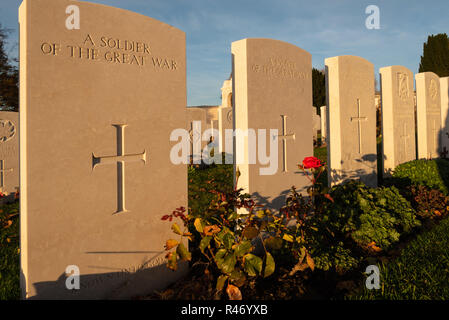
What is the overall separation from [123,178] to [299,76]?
108 inches

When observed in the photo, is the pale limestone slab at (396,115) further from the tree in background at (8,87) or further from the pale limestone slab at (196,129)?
the tree in background at (8,87)

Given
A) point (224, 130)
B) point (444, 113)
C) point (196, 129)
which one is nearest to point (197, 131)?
point (196, 129)

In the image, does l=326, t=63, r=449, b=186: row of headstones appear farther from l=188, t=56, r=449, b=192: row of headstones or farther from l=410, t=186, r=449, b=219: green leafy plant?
l=410, t=186, r=449, b=219: green leafy plant

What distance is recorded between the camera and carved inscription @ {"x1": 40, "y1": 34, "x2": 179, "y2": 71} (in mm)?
2251

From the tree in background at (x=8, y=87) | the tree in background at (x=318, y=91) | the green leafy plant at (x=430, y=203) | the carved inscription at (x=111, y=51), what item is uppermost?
the tree in background at (x=318, y=91)

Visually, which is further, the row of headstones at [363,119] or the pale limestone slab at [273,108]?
the row of headstones at [363,119]

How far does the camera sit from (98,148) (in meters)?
2.46

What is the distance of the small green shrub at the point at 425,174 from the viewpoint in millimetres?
5445

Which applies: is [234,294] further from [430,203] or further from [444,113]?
[444,113]

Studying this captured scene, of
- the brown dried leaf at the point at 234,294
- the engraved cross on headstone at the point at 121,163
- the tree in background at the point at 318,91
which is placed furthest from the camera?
the tree in background at the point at 318,91

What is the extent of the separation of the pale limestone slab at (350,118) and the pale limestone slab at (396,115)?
1.02 metres

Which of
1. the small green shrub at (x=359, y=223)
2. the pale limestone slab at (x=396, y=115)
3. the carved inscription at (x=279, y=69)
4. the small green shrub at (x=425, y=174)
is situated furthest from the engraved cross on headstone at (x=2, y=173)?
the pale limestone slab at (x=396, y=115)

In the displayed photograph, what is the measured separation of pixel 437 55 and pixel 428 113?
24872mm

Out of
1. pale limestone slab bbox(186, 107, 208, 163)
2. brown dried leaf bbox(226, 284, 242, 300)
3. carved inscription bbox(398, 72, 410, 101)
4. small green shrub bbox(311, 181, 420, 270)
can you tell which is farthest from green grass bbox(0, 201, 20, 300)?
carved inscription bbox(398, 72, 410, 101)
